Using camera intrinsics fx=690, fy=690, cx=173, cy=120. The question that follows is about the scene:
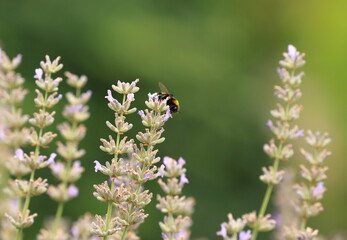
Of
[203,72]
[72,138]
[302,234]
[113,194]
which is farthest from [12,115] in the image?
[203,72]

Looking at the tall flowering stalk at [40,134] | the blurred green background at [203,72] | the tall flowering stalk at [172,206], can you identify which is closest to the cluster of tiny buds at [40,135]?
the tall flowering stalk at [40,134]

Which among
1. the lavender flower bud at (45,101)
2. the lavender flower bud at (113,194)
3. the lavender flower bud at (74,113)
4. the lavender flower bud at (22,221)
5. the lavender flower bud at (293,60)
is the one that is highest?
the lavender flower bud at (293,60)

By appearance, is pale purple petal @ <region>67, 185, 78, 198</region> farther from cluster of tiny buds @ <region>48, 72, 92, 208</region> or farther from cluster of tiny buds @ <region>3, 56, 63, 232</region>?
cluster of tiny buds @ <region>3, 56, 63, 232</region>

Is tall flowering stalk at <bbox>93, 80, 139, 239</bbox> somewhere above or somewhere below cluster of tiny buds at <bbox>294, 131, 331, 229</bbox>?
below

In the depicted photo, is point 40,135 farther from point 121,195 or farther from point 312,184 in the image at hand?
point 312,184

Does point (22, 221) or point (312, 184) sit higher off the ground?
point (312, 184)

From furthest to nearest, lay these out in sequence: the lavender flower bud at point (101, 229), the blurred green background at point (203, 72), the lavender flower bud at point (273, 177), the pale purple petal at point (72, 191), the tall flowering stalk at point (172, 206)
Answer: the blurred green background at point (203, 72), the pale purple petal at point (72, 191), the lavender flower bud at point (273, 177), the tall flowering stalk at point (172, 206), the lavender flower bud at point (101, 229)

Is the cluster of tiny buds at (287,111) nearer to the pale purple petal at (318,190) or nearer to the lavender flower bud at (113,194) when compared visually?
the pale purple petal at (318,190)

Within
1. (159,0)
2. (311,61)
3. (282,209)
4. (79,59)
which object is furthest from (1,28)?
(282,209)

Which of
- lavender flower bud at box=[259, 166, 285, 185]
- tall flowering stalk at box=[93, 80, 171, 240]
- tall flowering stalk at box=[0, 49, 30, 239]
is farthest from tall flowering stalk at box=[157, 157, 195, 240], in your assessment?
tall flowering stalk at box=[0, 49, 30, 239]

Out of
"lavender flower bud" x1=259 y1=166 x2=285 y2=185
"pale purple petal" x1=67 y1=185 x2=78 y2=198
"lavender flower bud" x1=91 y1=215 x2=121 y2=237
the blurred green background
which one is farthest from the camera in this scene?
the blurred green background
